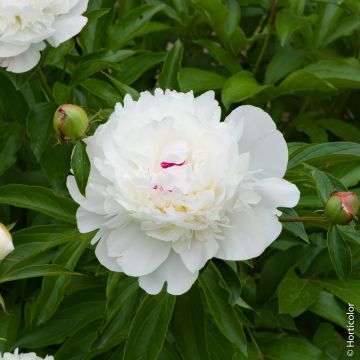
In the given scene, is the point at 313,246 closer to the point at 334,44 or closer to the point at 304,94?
the point at 304,94

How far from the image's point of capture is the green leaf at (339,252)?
954mm

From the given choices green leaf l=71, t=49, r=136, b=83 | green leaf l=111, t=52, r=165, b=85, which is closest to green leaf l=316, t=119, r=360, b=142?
green leaf l=111, t=52, r=165, b=85

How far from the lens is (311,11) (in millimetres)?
1728

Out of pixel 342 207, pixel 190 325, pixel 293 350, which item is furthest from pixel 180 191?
pixel 293 350

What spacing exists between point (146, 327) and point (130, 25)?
2.15 feet

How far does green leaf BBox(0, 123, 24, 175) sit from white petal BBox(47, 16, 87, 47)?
0.29 metres

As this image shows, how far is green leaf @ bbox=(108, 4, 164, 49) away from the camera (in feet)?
4.74

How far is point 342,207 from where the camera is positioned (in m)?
0.90

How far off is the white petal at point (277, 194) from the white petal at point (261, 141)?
0.10 ft

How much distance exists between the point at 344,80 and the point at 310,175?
47cm

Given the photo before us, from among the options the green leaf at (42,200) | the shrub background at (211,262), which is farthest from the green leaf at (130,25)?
the green leaf at (42,200)

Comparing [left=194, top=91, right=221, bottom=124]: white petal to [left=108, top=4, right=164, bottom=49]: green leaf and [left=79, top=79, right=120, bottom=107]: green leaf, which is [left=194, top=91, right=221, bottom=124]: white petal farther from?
[left=108, top=4, right=164, bottom=49]: green leaf

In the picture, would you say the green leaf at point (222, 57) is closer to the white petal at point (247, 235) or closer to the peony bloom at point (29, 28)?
the peony bloom at point (29, 28)

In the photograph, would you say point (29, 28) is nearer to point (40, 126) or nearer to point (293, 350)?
point (40, 126)
